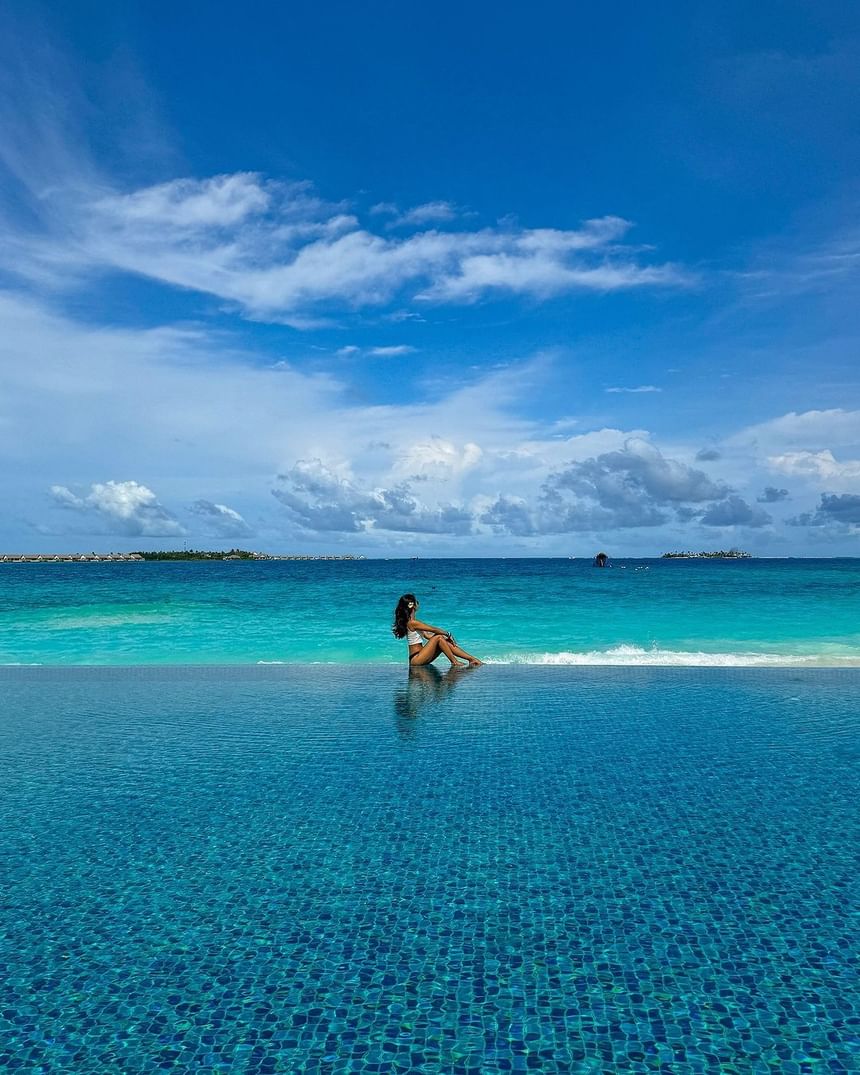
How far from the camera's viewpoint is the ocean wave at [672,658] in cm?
1512

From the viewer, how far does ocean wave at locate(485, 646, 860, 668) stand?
15.1 metres

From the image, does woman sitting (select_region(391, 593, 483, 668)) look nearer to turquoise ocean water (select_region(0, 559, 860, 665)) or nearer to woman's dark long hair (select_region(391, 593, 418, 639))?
woman's dark long hair (select_region(391, 593, 418, 639))

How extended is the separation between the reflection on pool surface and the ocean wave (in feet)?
17.9

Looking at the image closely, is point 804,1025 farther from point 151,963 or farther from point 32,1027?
point 32,1027

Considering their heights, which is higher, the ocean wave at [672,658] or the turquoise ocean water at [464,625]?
the turquoise ocean water at [464,625]

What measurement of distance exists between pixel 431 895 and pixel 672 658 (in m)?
11.9

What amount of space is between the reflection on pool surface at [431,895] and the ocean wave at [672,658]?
5461 millimetres

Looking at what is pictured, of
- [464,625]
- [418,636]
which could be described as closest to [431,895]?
[418,636]

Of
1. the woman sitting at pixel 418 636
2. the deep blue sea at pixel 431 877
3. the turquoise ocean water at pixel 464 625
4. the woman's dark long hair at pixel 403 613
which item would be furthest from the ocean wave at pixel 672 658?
the deep blue sea at pixel 431 877

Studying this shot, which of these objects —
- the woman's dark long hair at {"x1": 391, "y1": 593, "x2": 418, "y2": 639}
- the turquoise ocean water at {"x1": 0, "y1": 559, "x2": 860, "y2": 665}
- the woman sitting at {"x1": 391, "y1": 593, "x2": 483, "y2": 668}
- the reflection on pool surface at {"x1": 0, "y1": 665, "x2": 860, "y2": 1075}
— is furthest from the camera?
the turquoise ocean water at {"x1": 0, "y1": 559, "x2": 860, "y2": 665}

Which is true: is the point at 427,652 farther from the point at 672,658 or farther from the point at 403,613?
the point at 672,658

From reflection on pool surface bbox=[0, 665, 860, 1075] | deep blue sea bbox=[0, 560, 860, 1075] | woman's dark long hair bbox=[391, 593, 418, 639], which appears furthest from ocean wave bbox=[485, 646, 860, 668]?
reflection on pool surface bbox=[0, 665, 860, 1075]

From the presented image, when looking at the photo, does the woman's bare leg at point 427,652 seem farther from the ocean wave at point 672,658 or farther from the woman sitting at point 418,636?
the ocean wave at point 672,658

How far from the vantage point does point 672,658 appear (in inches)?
621
